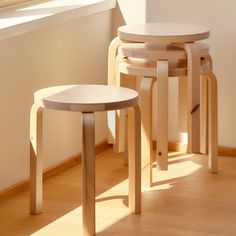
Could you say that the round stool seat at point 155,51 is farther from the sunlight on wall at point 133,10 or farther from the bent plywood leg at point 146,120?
the sunlight on wall at point 133,10

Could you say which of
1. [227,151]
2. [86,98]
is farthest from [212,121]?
[86,98]

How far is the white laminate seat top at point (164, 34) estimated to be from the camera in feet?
9.74

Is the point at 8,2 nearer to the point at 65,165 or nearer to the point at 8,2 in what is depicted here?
the point at 8,2

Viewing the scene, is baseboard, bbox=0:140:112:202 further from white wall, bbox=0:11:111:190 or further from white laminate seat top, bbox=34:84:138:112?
white laminate seat top, bbox=34:84:138:112

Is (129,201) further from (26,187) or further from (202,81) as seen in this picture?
(202,81)

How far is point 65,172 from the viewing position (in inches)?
132

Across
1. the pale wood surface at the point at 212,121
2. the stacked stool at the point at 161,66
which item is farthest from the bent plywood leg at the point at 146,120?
the pale wood surface at the point at 212,121

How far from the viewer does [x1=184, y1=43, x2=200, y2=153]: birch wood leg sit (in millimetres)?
2932

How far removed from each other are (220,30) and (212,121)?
0.45 meters

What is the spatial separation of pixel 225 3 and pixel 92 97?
1.07 m

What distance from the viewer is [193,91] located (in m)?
2.95

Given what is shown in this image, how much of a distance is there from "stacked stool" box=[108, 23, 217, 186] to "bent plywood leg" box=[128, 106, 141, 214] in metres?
0.17

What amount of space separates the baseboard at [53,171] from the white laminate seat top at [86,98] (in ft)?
1.44

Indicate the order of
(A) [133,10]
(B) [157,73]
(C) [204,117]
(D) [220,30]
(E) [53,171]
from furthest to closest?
(A) [133,10]
(D) [220,30]
(C) [204,117]
(E) [53,171]
(B) [157,73]
